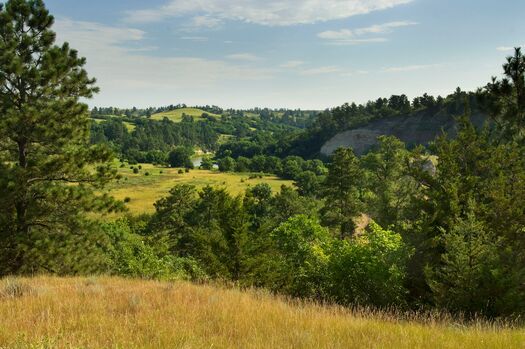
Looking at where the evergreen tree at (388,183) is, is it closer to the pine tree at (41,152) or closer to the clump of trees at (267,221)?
the clump of trees at (267,221)

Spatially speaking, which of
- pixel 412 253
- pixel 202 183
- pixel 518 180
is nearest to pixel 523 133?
pixel 518 180

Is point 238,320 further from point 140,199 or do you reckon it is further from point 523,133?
point 140,199

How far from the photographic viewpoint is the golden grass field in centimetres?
9531

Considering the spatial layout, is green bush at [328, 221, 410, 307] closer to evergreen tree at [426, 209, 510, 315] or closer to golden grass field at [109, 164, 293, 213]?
evergreen tree at [426, 209, 510, 315]

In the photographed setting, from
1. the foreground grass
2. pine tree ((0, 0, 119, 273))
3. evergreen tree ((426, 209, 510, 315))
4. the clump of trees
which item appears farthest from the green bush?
pine tree ((0, 0, 119, 273))

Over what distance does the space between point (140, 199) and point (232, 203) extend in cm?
8110

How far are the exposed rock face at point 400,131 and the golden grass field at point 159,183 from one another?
93.3 feet

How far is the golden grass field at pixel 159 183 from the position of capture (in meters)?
95.3

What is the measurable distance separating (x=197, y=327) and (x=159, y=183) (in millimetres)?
118572

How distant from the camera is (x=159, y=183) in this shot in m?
120

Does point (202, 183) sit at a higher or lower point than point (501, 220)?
lower

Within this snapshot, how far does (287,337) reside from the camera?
18.2 feet

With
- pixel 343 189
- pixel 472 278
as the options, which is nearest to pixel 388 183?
pixel 343 189

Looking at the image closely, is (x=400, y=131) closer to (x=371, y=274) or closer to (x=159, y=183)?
(x=159, y=183)
